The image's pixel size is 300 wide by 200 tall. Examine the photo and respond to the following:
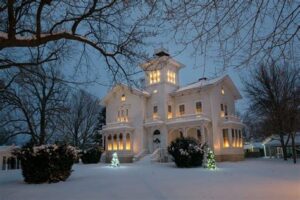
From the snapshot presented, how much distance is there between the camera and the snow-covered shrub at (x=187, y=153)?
23.6 meters

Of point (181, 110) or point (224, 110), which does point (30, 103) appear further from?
point (224, 110)

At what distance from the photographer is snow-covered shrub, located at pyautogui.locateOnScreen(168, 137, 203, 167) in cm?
2358

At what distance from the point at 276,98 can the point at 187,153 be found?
43.6 ft

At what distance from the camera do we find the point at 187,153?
77.3ft

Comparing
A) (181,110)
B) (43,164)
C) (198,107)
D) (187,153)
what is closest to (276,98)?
(198,107)

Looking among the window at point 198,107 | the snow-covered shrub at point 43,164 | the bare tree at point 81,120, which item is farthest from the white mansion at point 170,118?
the snow-covered shrub at point 43,164

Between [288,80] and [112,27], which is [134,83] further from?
[288,80]

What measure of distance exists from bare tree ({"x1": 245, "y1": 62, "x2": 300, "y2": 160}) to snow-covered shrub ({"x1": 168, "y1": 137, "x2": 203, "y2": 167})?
1068 cm

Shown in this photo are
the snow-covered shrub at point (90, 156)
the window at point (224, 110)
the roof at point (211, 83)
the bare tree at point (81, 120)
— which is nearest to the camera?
the roof at point (211, 83)

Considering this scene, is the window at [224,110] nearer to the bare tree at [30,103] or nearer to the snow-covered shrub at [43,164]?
the bare tree at [30,103]

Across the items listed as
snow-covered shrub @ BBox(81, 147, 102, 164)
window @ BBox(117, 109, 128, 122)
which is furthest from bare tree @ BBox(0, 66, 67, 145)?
window @ BBox(117, 109, 128, 122)

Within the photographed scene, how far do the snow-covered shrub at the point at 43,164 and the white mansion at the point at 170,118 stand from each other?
18144mm

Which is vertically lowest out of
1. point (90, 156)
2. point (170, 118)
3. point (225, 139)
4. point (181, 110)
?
point (90, 156)

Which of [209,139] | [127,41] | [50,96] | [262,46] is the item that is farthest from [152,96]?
[262,46]
